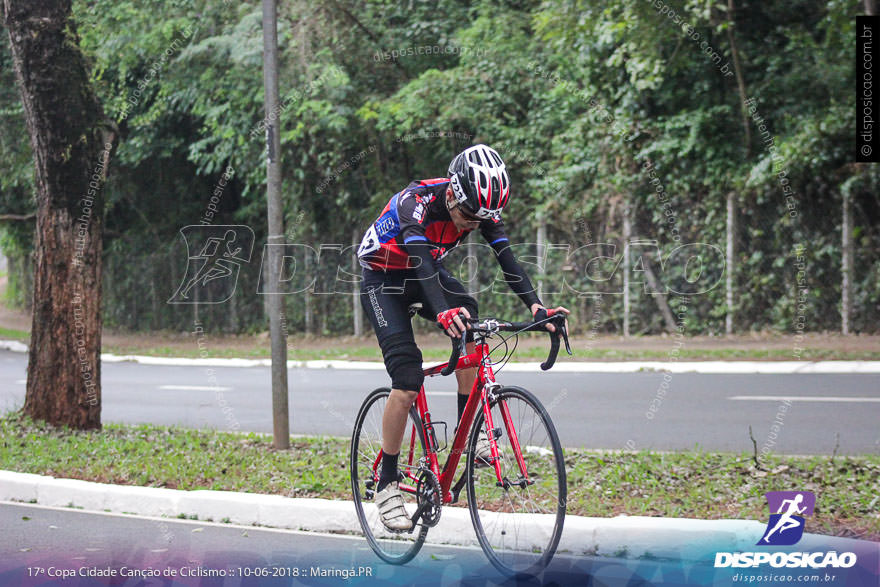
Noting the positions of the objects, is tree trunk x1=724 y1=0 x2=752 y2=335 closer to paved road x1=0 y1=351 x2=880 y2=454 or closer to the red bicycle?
paved road x1=0 y1=351 x2=880 y2=454

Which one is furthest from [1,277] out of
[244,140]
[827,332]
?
[827,332]

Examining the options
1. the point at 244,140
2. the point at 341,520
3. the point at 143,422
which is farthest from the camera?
the point at 244,140

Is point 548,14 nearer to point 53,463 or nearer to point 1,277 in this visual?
point 53,463

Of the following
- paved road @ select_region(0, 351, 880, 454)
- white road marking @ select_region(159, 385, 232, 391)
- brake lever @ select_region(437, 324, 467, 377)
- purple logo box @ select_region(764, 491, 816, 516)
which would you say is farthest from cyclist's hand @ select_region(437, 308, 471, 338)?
white road marking @ select_region(159, 385, 232, 391)

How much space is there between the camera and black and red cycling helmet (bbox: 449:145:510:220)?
4.80 metres

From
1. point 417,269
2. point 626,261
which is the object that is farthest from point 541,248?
point 417,269

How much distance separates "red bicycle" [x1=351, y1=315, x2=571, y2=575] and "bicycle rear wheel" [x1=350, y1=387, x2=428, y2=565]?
1 cm

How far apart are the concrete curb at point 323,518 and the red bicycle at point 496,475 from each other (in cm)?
48

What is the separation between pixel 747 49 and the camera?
55.8 ft

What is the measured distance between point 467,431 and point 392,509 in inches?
24.4

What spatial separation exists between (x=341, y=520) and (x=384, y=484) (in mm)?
769

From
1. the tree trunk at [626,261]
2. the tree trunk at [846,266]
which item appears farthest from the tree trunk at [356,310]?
the tree trunk at [846,266]

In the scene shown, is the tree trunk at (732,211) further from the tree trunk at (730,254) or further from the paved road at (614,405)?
the paved road at (614,405)

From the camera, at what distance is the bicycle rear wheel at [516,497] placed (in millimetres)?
4582
